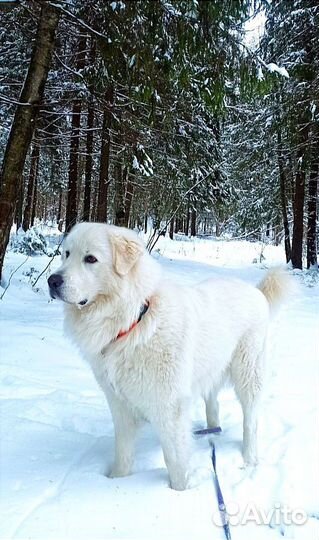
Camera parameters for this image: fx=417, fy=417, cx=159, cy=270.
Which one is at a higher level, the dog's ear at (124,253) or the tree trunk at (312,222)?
the tree trunk at (312,222)

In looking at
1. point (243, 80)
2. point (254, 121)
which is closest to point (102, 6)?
point (243, 80)

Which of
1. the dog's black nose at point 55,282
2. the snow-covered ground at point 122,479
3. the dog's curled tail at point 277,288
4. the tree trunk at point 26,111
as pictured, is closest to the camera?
the snow-covered ground at point 122,479

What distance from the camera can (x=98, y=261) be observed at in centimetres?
263

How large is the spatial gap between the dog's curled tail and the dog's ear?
1622 mm

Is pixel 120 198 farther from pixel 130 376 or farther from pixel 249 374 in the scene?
pixel 130 376

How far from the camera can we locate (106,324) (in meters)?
2.70

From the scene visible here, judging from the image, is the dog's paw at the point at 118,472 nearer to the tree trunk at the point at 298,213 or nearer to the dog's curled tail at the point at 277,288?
the dog's curled tail at the point at 277,288

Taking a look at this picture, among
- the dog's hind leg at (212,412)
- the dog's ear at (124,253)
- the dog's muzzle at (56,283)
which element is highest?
the dog's ear at (124,253)

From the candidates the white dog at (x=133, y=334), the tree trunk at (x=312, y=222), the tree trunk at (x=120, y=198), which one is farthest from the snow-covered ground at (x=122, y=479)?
the tree trunk at (x=312, y=222)

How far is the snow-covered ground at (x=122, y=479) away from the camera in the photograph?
91.3 inches

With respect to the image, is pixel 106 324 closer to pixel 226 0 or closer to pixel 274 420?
pixel 274 420

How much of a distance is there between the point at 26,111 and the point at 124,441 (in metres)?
4.35

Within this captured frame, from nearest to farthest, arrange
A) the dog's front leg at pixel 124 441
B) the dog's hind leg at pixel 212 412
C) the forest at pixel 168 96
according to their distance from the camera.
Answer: the dog's front leg at pixel 124 441 < the dog's hind leg at pixel 212 412 < the forest at pixel 168 96

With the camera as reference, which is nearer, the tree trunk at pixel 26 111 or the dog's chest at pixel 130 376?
the dog's chest at pixel 130 376
